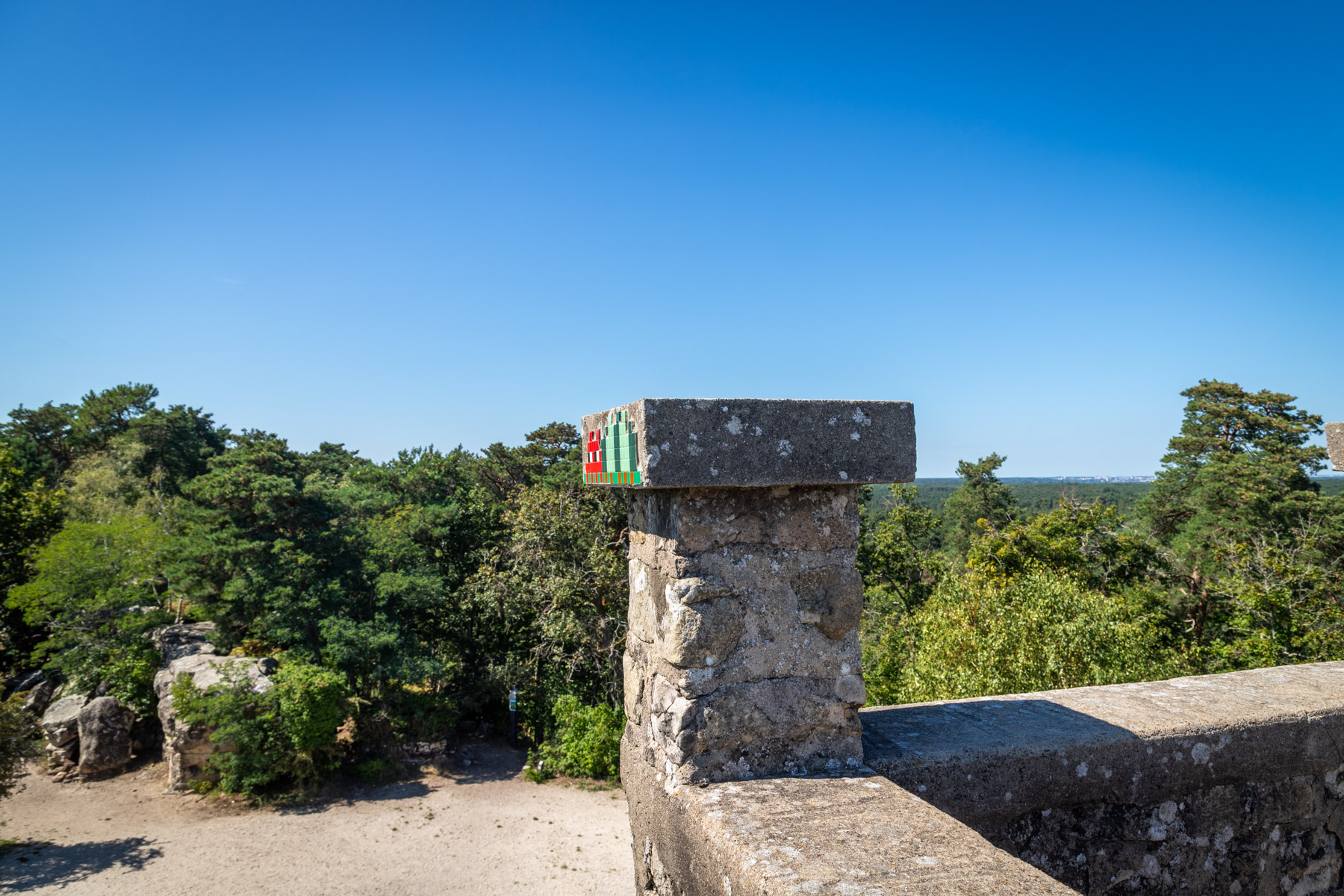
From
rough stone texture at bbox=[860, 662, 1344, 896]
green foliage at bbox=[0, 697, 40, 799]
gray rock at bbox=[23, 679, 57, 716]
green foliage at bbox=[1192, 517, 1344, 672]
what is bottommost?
gray rock at bbox=[23, 679, 57, 716]

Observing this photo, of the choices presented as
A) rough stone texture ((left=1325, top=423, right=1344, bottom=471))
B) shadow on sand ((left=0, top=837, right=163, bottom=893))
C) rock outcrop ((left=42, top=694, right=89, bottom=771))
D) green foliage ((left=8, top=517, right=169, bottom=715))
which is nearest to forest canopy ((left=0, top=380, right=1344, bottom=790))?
green foliage ((left=8, top=517, right=169, bottom=715))

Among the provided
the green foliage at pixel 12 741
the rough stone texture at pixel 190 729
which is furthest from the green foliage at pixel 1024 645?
the green foliage at pixel 12 741

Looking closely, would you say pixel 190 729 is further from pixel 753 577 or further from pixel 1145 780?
pixel 1145 780

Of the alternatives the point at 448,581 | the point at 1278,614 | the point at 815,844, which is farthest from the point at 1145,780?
the point at 448,581

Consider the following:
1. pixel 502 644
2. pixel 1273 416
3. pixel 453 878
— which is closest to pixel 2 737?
pixel 453 878

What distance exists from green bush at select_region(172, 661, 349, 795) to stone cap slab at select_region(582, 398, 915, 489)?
13.8 metres

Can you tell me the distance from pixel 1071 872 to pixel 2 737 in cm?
1536

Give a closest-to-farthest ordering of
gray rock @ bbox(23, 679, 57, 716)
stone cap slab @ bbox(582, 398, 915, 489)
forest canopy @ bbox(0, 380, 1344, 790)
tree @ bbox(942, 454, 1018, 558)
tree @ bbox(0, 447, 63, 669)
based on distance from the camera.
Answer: stone cap slab @ bbox(582, 398, 915, 489) → forest canopy @ bbox(0, 380, 1344, 790) → gray rock @ bbox(23, 679, 57, 716) → tree @ bbox(0, 447, 63, 669) → tree @ bbox(942, 454, 1018, 558)

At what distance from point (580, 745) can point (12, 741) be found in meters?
9.90

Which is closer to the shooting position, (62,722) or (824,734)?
(824,734)

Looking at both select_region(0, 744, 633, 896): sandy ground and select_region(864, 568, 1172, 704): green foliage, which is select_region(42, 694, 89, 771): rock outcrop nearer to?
select_region(0, 744, 633, 896): sandy ground

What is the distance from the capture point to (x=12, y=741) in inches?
425

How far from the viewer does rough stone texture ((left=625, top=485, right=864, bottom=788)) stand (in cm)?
193

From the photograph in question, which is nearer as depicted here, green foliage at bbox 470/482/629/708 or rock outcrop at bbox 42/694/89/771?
rock outcrop at bbox 42/694/89/771
